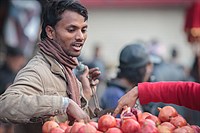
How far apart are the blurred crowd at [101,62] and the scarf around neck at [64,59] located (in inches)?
35.9

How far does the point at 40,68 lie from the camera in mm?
4734

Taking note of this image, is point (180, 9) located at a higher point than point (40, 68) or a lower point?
lower

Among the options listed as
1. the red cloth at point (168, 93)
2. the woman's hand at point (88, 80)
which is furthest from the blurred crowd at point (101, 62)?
the woman's hand at point (88, 80)

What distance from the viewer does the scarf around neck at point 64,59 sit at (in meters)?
4.83

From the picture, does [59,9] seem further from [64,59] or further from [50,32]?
[64,59]

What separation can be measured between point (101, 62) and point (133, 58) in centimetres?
611

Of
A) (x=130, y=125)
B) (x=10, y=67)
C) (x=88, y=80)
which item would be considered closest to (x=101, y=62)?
(x=10, y=67)

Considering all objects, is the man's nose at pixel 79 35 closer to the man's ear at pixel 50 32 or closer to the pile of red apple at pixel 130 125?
the man's ear at pixel 50 32

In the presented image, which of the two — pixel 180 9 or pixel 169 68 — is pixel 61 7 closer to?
pixel 169 68

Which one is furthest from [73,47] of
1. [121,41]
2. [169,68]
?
[121,41]

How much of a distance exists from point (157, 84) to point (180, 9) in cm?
1844

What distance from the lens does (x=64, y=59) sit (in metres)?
4.86

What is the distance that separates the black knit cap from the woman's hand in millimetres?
1709

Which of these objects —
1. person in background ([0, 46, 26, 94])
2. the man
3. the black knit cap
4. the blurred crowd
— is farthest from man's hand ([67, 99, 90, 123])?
person in background ([0, 46, 26, 94])
